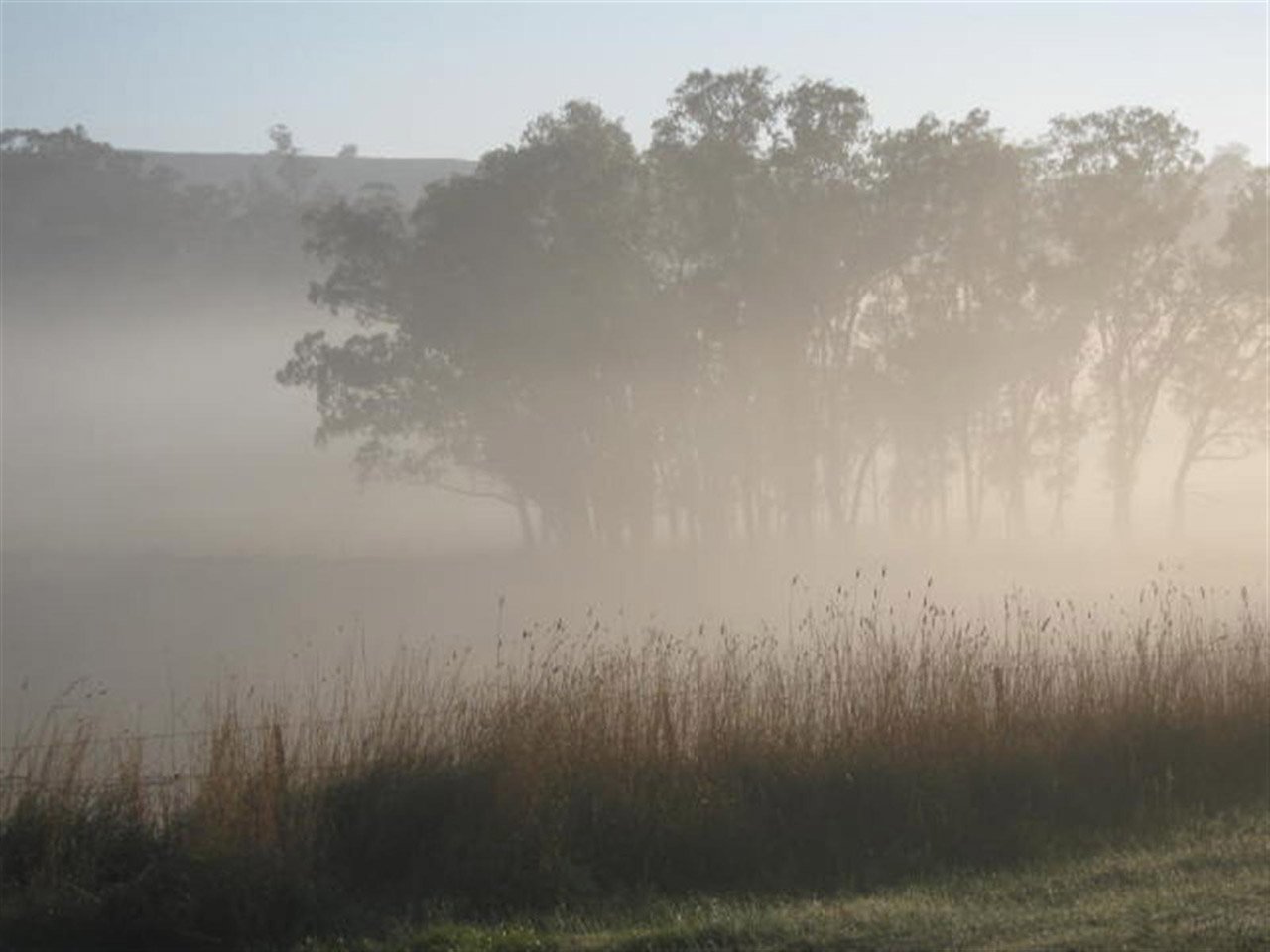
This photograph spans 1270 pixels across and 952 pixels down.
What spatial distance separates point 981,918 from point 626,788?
12.7ft

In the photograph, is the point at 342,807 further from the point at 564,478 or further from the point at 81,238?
the point at 81,238

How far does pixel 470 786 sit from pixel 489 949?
11.4 feet

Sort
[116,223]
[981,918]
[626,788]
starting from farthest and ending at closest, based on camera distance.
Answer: [116,223]
[626,788]
[981,918]

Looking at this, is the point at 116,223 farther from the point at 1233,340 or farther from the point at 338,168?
the point at 338,168

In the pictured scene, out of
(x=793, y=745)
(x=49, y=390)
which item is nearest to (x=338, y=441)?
(x=49, y=390)

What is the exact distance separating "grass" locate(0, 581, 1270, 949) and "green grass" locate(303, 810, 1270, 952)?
5.8 inches

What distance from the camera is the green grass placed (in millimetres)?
11336

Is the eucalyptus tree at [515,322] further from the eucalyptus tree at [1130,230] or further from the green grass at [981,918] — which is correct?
the green grass at [981,918]

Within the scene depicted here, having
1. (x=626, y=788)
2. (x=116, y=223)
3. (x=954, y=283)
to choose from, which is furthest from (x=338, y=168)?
(x=626, y=788)

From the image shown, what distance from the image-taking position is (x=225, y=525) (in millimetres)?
81062

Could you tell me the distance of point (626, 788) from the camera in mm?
15352

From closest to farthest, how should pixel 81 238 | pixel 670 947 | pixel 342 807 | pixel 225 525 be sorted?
1. pixel 670 947
2. pixel 342 807
3. pixel 225 525
4. pixel 81 238

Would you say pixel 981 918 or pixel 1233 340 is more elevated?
pixel 1233 340

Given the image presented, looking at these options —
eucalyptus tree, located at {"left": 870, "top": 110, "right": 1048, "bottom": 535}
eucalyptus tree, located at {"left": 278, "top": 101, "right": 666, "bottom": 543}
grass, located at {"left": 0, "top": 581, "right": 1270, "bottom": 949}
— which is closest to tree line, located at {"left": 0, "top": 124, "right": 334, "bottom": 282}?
eucalyptus tree, located at {"left": 278, "top": 101, "right": 666, "bottom": 543}
